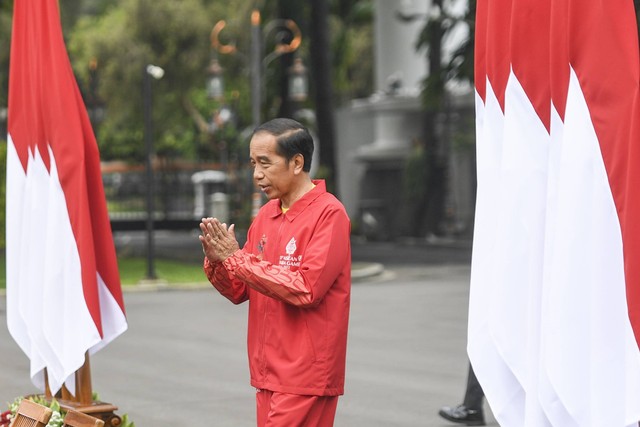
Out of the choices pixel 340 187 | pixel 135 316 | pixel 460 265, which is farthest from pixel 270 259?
pixel 340 187

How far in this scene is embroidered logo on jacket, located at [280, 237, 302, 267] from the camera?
491cm

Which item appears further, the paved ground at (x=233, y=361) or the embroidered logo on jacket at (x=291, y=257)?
the paved ground at (x=233, y=361)

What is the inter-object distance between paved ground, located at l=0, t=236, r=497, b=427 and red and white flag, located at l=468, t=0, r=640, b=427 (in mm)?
4478

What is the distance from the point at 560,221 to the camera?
433 centimetres

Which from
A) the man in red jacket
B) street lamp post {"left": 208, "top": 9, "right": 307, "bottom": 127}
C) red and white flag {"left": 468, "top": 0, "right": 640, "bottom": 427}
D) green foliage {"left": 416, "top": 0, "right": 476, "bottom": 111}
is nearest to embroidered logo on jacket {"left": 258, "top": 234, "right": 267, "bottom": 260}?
the man in red jacket

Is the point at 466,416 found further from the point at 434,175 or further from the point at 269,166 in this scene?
the point at 434,175

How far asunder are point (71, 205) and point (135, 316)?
10610 mm

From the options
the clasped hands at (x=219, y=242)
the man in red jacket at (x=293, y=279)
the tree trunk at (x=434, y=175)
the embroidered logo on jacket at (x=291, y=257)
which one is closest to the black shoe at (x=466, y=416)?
the man in red jacket at (x=293, y=279)

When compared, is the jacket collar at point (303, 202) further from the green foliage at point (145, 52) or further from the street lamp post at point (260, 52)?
the green foliage at point (145, 52)

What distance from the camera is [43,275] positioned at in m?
7.01

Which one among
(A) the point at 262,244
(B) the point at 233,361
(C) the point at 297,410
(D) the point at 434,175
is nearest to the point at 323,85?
(D) the point at 434,175

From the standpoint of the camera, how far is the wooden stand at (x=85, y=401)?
6.95 metres

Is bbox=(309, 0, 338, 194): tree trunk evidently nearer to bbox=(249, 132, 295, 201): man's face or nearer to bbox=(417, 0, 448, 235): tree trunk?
bbox=(417, 0, 448, 235): tree trunk

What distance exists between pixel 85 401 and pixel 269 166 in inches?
106
